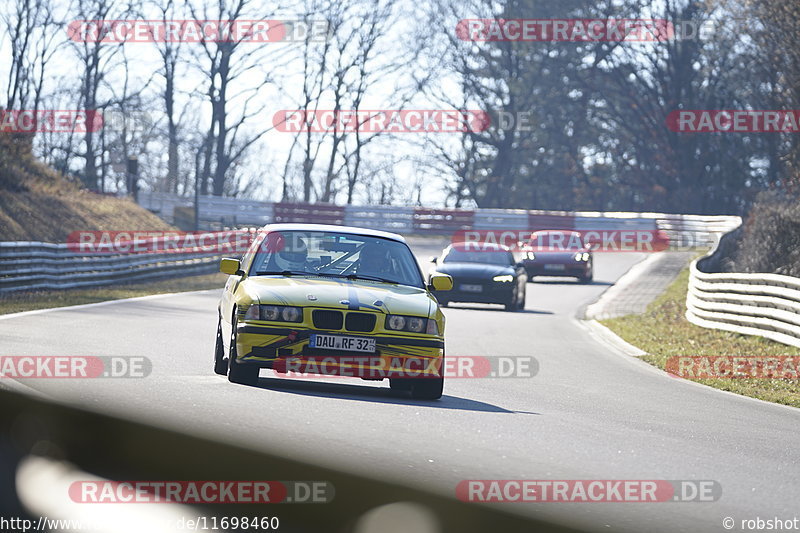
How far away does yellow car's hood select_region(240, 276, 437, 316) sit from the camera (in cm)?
1139

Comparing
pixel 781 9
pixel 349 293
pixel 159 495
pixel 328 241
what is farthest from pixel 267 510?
pixel 781 9

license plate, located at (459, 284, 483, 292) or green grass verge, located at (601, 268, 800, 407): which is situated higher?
license plate, located at (459, 284, 483, 292)

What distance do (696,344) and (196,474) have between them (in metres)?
16.3

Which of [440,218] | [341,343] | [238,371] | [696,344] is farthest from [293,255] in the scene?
[440,218]

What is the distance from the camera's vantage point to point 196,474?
20.5ft

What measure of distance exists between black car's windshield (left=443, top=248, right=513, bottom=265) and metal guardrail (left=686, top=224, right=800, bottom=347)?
153 inches

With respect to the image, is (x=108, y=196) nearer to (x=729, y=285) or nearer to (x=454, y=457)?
(x=729, y=285)

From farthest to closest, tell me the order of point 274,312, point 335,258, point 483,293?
point 483,293
point 335,258
point 274,312

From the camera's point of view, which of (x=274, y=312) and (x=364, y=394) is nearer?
(x=274, y=312)

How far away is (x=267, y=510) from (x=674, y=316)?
23042 mm

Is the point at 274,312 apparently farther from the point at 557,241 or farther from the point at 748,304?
the point at 557,241

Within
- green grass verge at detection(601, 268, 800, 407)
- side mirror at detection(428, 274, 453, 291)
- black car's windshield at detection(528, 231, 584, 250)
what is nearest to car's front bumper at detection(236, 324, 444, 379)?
side mirror at detection(428, 274, 453, 291)

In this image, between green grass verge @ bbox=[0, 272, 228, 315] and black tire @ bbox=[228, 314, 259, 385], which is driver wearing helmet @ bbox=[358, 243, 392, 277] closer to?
black tire @ bbox=[228, 314, 259, 385]

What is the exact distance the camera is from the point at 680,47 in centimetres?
6350
